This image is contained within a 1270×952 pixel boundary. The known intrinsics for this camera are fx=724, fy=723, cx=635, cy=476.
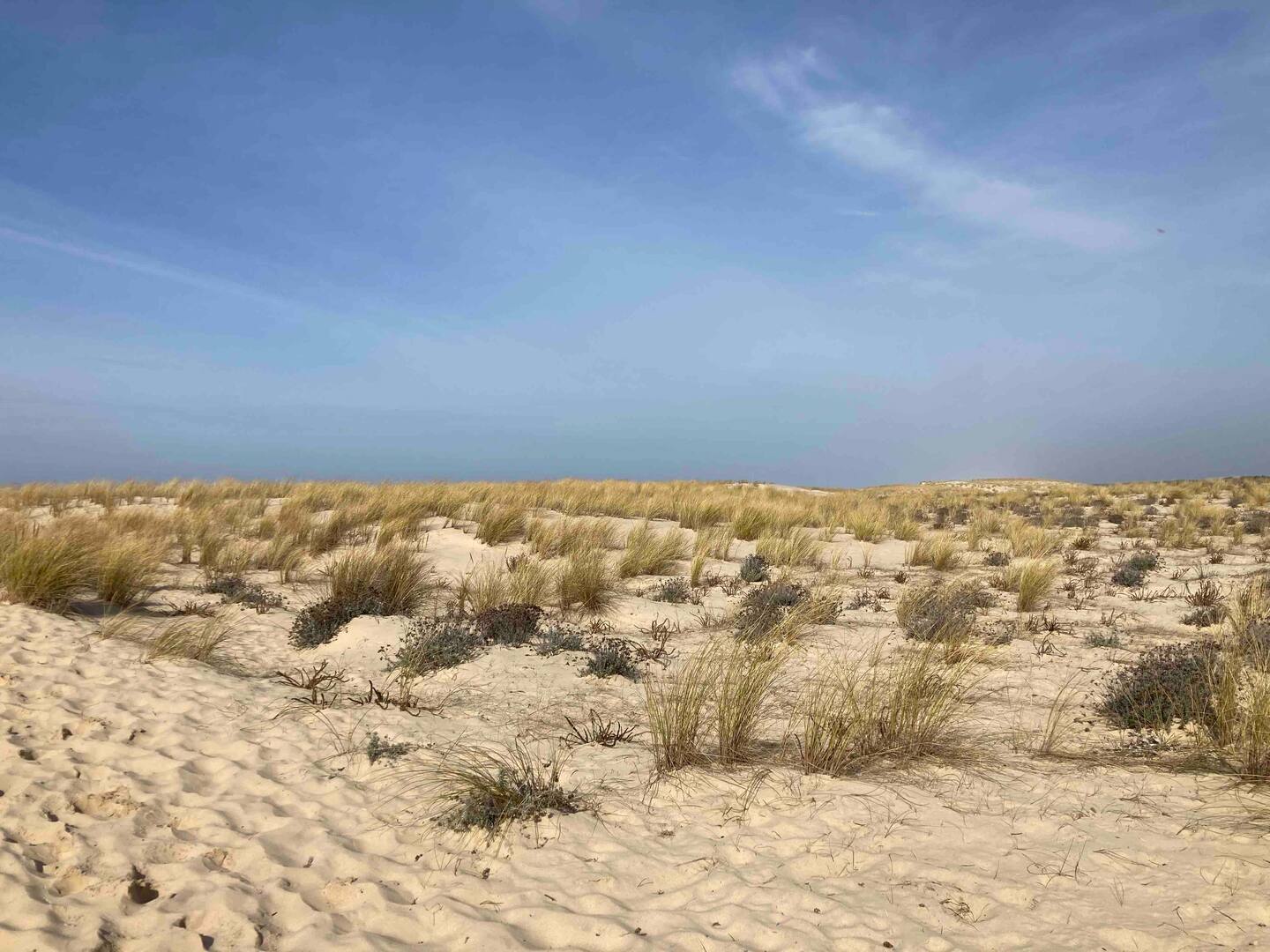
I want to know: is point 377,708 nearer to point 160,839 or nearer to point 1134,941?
point 160,839

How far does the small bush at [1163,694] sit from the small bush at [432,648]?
15.3 feet

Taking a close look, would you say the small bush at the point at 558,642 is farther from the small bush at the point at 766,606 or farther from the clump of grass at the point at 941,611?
the clump of grass at the point at 941,611

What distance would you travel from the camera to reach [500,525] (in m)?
11.4

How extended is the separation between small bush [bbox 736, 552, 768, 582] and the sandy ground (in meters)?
4.43

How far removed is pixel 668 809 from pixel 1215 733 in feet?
10.4

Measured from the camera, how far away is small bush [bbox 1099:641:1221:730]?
4.36m

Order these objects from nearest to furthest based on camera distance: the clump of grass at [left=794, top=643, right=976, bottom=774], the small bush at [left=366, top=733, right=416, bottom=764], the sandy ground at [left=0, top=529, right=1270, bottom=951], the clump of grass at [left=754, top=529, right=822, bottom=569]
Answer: the sandy ground at [left=0, top=529, right=1270, bottom=951], the clump of grass at [left=794, top=643, right=976, bottom=774], the small bush at [left=366, top=733, right=416, bottom=764], the clump of grass at [left=754, top=529, right=822, bottom=569]

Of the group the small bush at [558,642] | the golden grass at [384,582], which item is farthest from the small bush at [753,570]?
the golden grass at [384,582]

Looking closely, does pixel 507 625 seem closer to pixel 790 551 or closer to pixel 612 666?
pixel 612 666

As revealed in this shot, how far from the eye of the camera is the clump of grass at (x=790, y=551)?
10.3 meters

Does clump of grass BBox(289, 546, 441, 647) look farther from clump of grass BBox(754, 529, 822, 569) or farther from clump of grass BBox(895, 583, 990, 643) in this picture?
clump of grass BBox(895, 583, 990, 643)

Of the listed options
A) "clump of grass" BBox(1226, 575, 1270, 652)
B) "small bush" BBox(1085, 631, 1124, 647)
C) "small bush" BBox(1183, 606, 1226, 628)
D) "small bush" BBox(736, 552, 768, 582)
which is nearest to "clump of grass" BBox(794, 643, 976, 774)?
"clump of grass" BBox(1226, 575, 1270, 652)

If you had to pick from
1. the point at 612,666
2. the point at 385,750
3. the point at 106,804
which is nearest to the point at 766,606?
the point at 612,666

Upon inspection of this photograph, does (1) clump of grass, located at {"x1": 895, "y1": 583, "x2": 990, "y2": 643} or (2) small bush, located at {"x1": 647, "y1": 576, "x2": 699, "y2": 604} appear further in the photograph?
(2) small bush, located at {"x1": 647, "y1": 576, "x2": 699, "y2": 604}
